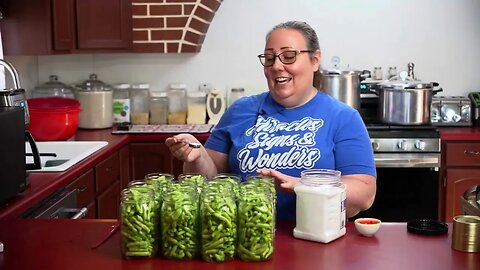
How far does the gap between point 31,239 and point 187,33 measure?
2.86 m

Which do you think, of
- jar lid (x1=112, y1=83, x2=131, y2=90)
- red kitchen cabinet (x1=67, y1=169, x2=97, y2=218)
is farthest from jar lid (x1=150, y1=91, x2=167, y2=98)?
red kitchen cabinet (x1=67, y1=169, x2=97, y2=218)

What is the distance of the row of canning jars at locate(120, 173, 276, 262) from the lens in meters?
1.69

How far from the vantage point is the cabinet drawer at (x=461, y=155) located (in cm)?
423

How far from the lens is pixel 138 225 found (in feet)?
5.63

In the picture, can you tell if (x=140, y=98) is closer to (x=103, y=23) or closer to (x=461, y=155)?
(x=103, y=23)

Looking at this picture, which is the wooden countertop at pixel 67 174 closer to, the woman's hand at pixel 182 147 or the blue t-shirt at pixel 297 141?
the woman's hand at pixel 182 147

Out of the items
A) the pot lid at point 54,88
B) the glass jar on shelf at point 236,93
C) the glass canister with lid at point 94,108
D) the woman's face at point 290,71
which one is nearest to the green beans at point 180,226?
the woman's face at point 290,71

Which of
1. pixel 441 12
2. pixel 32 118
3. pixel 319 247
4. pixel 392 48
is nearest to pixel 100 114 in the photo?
pixel 32 118

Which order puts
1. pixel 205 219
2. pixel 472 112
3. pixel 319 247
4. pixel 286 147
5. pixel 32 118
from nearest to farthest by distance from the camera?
pixel 205 219 < pixel 319 247 < pixel 286 147 < pixel 32 118 < pixel 472 112

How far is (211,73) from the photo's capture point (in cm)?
491

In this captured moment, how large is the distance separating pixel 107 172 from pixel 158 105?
1070 mm

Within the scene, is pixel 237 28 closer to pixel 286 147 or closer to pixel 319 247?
pixel 286 147

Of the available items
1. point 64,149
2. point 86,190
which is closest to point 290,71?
point 86,190

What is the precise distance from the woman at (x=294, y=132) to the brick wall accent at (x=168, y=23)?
218cm
